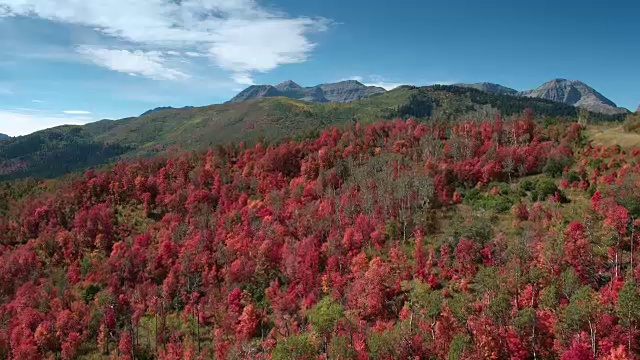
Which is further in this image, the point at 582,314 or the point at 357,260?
the point at 357,260

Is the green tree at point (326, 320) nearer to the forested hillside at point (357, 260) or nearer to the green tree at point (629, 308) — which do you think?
the forested hillside at point (357, 260)

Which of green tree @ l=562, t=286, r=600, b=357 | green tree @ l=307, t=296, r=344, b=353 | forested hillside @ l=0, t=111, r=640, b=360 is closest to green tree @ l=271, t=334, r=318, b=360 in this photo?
forested hillside @ l=0, t=111, r=640, b=360

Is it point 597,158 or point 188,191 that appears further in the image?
point 188,191

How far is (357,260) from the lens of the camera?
11906 centimetres

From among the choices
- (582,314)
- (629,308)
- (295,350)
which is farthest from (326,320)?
(629,308)

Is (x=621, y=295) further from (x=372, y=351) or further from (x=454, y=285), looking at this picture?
(x=372, y=351)

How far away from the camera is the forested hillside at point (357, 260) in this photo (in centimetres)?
7888

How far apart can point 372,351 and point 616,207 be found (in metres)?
70.3

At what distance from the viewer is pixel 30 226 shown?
182375 millimetres

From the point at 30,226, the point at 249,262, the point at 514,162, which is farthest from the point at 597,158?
the point at 30,226

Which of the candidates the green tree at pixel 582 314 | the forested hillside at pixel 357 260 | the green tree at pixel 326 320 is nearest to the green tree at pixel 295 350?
the forested hillside at pixel 357 260

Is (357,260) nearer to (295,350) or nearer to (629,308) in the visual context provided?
(295,350)

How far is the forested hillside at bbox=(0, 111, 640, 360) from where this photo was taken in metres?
78.9

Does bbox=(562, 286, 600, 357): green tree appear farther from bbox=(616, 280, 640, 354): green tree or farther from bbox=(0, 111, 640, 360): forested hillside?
bbox=(616, 280, 640, 354): green tree
